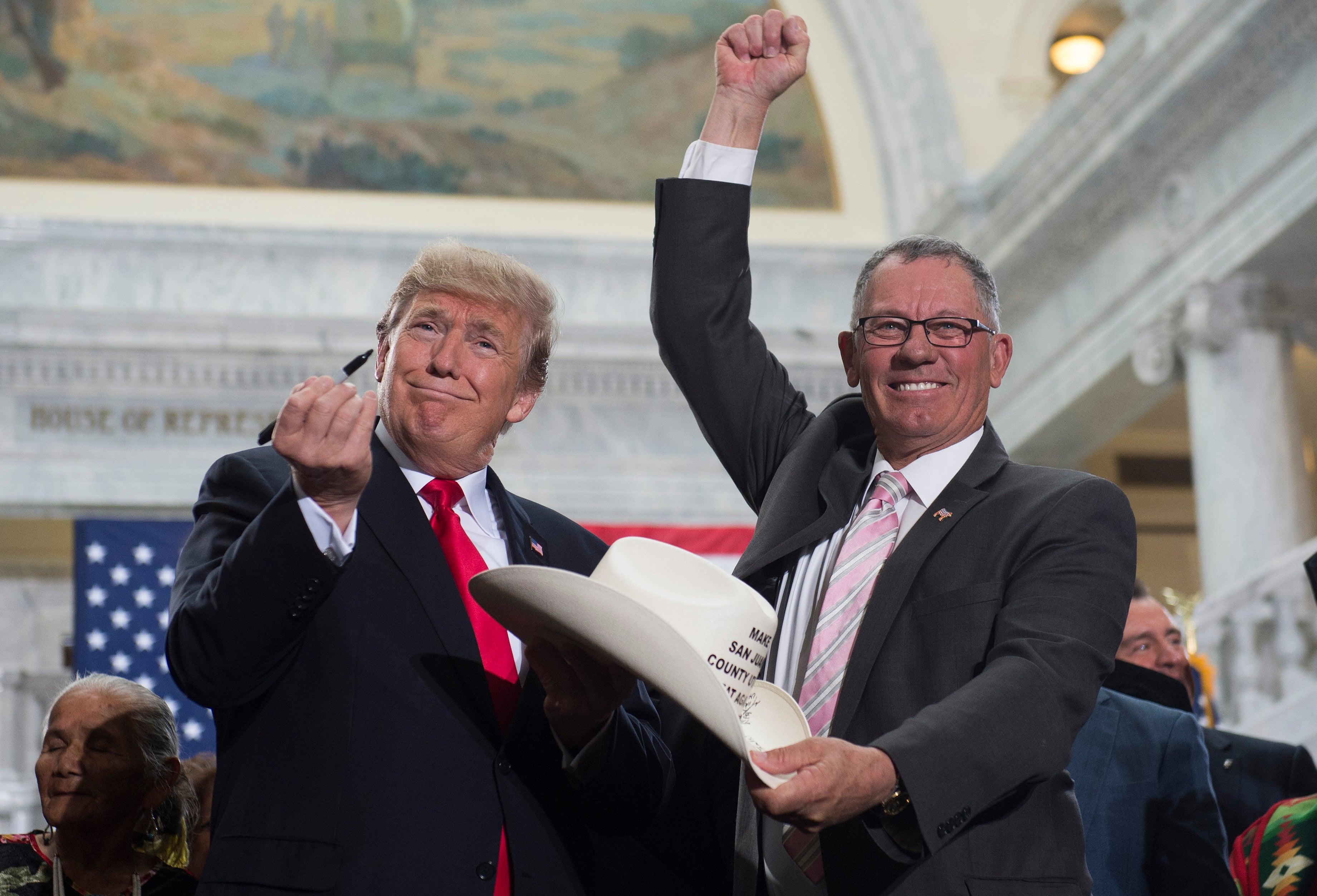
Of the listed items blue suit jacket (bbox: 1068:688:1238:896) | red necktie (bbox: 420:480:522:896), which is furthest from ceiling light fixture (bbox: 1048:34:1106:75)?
red necktie (bbox: 420:480:522:896)

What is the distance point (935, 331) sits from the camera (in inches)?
94.6

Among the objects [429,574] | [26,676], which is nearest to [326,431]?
[429,574]

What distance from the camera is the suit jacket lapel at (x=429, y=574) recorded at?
2188 mm

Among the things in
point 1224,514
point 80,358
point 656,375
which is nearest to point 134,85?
point 80,358

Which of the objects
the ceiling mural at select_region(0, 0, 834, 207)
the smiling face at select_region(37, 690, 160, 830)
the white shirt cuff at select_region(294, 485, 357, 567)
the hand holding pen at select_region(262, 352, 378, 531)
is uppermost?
the ceiling mural at select_region(0, 0, 834, 207)

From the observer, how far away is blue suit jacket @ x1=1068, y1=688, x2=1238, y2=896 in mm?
3268

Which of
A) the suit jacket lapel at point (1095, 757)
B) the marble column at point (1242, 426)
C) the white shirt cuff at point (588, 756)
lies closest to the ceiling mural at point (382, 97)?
the marble column at point (1242, 426)

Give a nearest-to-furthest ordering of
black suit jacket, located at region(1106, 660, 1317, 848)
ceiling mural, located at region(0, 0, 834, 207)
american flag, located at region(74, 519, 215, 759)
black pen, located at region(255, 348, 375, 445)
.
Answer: black pen, located at region(255, 348, 375, 445)
black suit jacket, located at region(1106, 660, 1317, 848)
american flag, located at region(74, 519, 215, 759)
ceiling mural, located at region(0, 0, 834, 207)

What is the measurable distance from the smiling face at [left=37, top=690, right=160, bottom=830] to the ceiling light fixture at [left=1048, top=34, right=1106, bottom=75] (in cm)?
1243

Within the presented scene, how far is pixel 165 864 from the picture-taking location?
10.9 feet

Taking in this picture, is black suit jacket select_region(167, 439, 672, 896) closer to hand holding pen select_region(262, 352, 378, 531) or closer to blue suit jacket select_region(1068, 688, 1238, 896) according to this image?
hand holding pen select_region(262, 352, 378, 531)

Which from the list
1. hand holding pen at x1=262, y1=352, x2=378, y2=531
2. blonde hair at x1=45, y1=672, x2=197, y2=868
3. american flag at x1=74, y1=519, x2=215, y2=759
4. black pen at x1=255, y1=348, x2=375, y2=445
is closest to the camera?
hand holding pen at x1=262, y1=352, x2=378, y2=531

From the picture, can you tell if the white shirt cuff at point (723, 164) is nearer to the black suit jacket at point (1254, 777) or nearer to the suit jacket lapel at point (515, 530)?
the suit jacket lapel at point (515, 530)

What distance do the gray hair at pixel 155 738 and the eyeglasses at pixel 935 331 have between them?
1.90 meters
